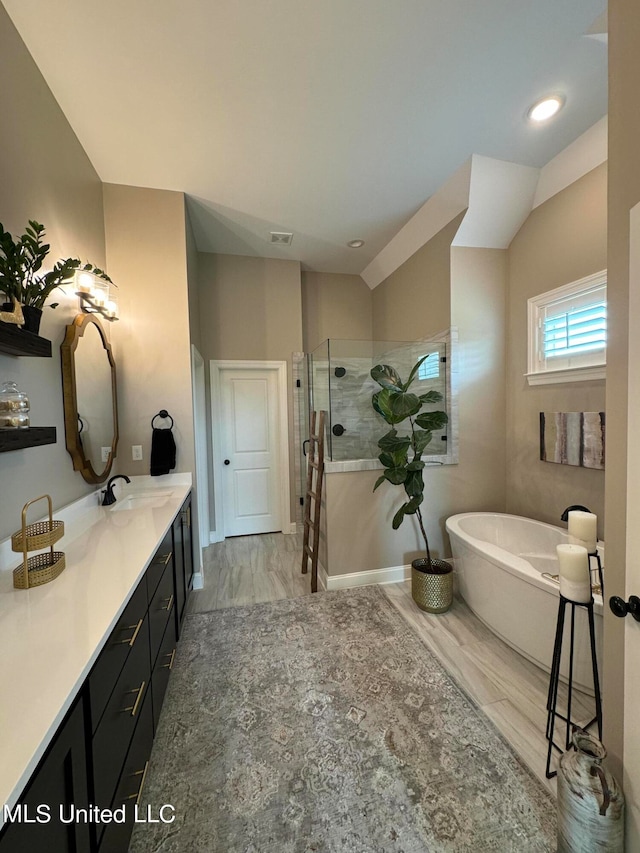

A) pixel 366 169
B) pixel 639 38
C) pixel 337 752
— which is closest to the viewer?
pixel 639 38

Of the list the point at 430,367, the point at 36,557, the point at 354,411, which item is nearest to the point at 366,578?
the point at 354,411

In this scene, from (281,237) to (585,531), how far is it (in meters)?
3.42

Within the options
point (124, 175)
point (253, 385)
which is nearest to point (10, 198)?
point (124, 175)

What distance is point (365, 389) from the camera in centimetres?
313

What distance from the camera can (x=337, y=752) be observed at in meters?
1.44

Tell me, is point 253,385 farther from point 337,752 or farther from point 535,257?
point 337,752

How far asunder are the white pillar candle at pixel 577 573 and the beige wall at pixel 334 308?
3427 mm

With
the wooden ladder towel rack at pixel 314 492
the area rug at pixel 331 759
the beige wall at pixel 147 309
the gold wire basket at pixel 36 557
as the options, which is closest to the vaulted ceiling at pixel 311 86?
the beige wall at pixel 147 309

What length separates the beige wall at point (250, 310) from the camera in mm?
3721

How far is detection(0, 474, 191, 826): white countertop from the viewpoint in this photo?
615mm

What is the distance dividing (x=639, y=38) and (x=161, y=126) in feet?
7.54

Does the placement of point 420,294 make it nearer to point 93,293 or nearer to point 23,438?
point 93,293

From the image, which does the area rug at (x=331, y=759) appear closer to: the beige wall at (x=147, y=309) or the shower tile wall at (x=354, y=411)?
the shower tile wall at (x=354, y=411)

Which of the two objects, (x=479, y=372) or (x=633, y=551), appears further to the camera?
(x=479, y=372)
